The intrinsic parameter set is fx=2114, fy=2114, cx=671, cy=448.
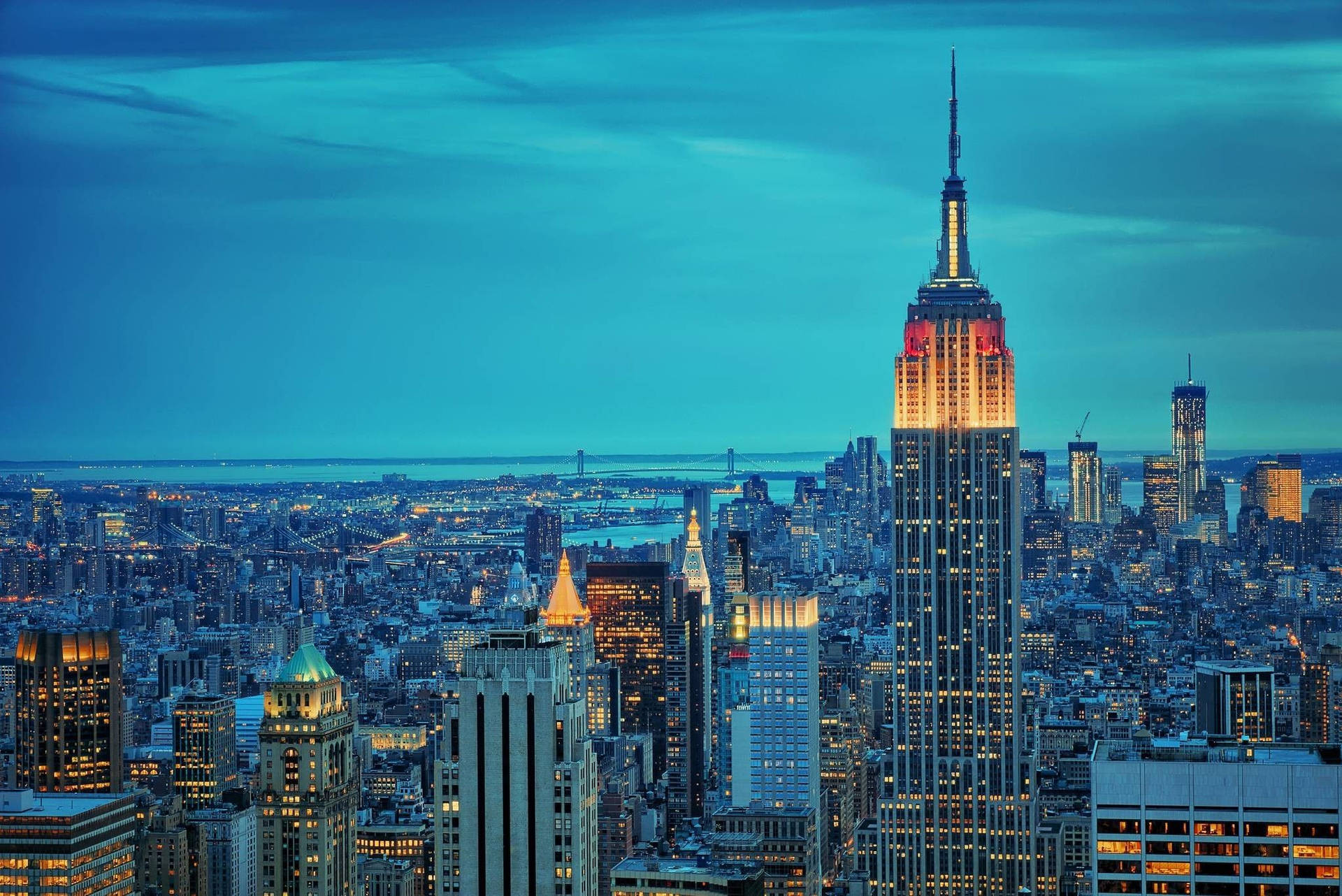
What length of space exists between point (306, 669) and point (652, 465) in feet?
56.8

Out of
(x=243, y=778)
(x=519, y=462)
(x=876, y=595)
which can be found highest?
(x=519, y=462)

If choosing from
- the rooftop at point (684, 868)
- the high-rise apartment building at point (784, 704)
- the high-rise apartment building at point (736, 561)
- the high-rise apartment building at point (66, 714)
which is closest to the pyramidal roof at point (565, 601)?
the high-rise apartment building at point (784, 704)

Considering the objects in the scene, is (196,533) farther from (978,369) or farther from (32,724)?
(978,369)

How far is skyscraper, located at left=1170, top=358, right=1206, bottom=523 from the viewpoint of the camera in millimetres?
32156

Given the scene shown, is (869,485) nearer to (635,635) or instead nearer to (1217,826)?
(635,635)

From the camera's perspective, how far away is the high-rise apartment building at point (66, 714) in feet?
107

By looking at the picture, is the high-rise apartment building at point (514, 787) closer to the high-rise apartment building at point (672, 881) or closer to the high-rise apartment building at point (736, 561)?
the high-rise apartment building at point (672, 881)

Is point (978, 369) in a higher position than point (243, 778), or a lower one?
higher

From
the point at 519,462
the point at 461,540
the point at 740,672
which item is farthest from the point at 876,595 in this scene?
the point at 461,540

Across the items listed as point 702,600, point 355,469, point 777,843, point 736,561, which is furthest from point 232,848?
point 736,561

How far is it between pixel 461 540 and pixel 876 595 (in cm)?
1148

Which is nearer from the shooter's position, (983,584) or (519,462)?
(983,584)

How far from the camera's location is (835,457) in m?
45.7

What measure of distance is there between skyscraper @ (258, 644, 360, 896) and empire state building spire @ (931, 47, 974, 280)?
12151mm
